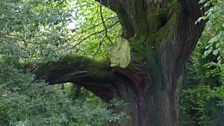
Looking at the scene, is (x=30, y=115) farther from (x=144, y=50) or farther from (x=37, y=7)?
(x=144, y=50)

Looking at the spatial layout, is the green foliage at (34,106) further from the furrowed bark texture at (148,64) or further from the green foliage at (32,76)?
the furrowed bark texture at (148,64)

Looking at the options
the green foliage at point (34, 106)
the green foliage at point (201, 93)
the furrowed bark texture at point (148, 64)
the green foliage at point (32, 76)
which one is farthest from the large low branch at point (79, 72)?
the green foliage at point (201, 93)

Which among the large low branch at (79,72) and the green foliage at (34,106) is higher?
the large low branch at (79,72)

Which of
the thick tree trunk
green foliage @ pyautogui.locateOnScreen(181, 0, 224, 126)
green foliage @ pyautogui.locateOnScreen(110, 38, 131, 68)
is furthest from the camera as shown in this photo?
green foliage @ pyautogui.locateOnScreen(181, 0, 224, 126)

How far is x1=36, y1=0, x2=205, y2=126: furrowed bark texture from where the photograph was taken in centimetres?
595

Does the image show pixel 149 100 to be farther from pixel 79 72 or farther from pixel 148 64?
pixel 79 72

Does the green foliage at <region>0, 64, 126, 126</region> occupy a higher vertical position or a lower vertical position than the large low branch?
lower

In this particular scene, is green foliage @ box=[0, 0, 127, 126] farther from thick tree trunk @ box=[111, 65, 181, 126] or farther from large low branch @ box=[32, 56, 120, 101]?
thick tree trunk @ box=[111, 65, 181, 126]

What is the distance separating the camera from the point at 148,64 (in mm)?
6012

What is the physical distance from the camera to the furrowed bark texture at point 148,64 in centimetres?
595

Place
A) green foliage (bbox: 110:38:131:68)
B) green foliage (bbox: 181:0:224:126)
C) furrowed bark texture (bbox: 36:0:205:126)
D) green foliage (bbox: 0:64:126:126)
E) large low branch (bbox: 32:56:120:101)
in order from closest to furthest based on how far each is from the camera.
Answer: green foliage (bbox: 0:64:126:126) < green foliage (bbox: 110:38:131:68) < large low branch (bbox: 32:56:120:101) < furrowed bark texture (bbox: 36:0:205:126) < green foliage (bbox: 181:0:224:126)

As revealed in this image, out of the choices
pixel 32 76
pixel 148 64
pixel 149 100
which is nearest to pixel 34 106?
pixel 32 76

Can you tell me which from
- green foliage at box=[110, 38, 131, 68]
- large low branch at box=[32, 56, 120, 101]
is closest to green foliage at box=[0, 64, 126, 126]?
green foliage at box=[110, 38, 131, 68]

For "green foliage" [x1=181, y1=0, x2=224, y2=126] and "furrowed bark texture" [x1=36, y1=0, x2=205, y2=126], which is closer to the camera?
"furrowed bark texture" [x1=36, y1=0, x2=205, y2=126]
